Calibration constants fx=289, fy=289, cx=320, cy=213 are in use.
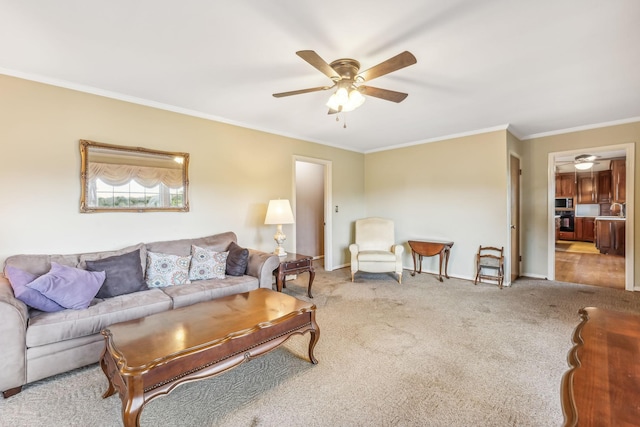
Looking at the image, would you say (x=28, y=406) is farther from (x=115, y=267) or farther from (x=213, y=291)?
(x=213, y=291)

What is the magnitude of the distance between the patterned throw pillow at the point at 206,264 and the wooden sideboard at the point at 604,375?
279cm

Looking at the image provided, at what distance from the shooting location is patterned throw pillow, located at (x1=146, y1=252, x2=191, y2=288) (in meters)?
2.74

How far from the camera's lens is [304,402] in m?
1.75

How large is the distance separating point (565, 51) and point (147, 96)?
12.1 feet

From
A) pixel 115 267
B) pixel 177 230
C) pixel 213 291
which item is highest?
pixel 177 230

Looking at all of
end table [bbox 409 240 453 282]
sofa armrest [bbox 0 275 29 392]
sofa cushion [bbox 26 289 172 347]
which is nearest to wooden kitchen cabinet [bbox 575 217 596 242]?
end table [bbox 409 240 453 282]

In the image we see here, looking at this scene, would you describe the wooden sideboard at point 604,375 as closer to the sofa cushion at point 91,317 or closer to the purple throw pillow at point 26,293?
the sofa cushion at point 91,317

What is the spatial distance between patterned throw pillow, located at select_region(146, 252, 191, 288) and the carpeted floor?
31.6 inches

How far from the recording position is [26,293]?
1.97 m

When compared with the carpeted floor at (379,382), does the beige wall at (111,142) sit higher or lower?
higher

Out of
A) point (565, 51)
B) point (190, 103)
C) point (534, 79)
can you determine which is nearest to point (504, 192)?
point (534, 79)

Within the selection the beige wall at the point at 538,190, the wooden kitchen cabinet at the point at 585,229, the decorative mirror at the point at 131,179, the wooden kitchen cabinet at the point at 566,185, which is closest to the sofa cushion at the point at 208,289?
the decorative mirror at the point at 131,179

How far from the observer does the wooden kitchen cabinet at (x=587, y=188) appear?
27.3 feet

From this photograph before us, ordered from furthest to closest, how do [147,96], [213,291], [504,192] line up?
1. [504,192]
2. [147,96]
3. [213,291]
